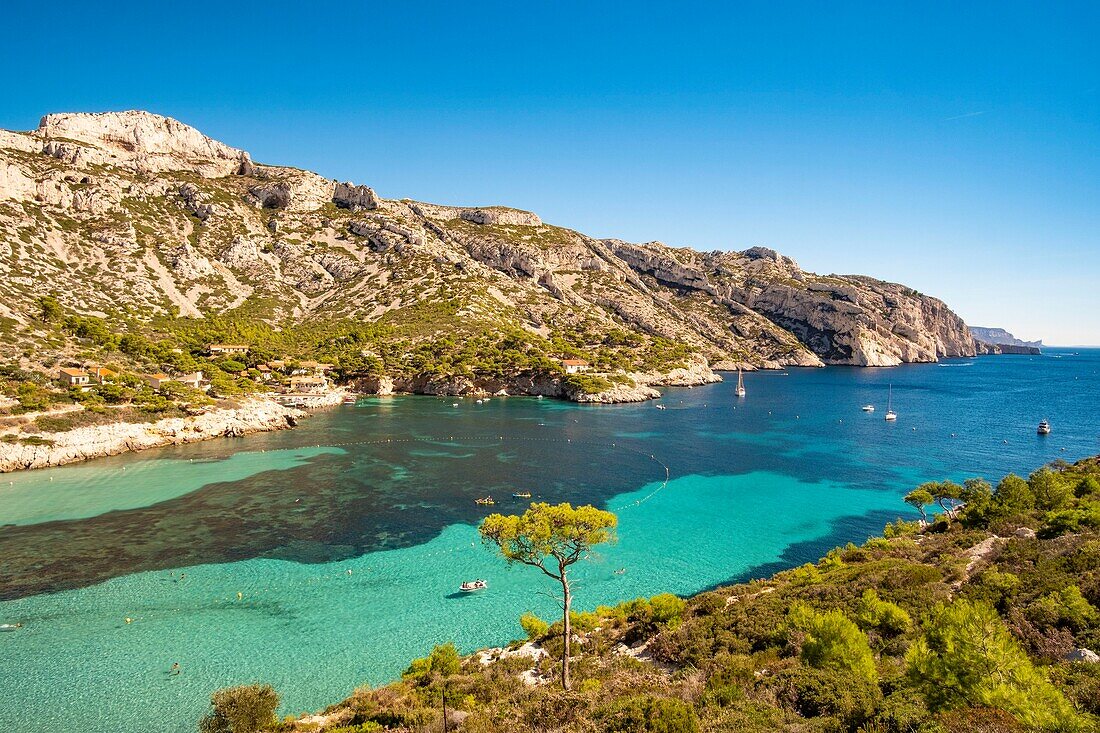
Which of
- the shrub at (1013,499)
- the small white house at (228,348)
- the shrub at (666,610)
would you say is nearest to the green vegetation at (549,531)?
the shrub at (666,610)

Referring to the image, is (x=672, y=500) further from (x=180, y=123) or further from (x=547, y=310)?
(x=180, y=123)

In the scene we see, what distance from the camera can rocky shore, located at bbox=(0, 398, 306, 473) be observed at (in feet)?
142

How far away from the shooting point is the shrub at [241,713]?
515 inches

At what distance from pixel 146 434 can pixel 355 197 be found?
12076cm

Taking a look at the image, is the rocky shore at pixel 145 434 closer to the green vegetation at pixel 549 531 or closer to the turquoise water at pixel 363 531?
the turquoise water at pixel 363 531

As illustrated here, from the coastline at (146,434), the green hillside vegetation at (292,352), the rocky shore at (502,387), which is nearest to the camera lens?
the coastline at (146,434)

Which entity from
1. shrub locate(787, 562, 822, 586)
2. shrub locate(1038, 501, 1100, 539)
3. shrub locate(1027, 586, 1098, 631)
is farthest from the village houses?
shrub locate(1038, 501, 1100, 539)

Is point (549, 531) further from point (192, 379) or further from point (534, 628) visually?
point (192, 379)

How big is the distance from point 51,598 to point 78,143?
148 m

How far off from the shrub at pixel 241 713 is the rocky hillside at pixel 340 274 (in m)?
64.7

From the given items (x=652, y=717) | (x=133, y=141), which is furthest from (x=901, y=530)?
(x=133, y=141)

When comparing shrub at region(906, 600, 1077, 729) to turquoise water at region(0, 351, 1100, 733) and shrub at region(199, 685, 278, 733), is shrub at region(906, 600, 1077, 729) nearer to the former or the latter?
shrub at region(199, 685, 278, 733)

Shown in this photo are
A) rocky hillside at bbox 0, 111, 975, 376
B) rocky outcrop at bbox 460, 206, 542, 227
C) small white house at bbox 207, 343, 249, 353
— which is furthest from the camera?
→ rocky outcrop at bbox 460, 206, 542, 227

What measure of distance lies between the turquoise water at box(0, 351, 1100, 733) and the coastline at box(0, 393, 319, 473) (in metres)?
2.16
